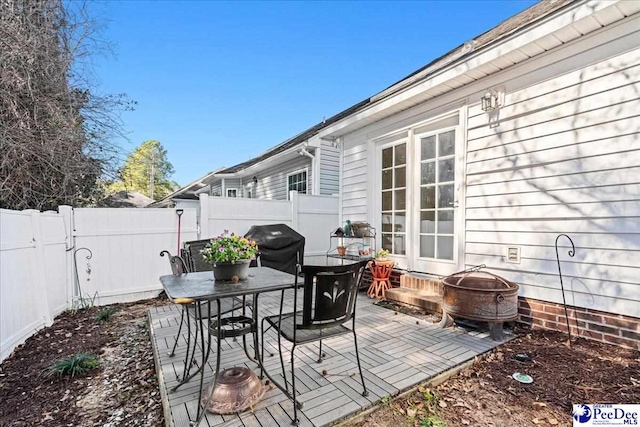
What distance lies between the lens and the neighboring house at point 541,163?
2.64m

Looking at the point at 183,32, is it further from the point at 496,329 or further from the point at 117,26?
the point at 496,329

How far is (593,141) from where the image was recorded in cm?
280

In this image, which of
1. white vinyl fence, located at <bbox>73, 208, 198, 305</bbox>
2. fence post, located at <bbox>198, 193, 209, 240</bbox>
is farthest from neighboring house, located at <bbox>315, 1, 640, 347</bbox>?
white vinyl fence, located at <bbox>73, 208, 198, 305</bbox>

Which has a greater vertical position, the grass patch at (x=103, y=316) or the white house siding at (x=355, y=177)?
the white house siding at (x=355, y=177)

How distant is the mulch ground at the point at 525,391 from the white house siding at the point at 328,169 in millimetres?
5466

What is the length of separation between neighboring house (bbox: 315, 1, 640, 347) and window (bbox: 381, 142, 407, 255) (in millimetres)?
190

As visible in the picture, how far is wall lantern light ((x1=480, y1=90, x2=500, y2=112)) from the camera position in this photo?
11.5 feet

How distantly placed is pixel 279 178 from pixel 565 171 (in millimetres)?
7965

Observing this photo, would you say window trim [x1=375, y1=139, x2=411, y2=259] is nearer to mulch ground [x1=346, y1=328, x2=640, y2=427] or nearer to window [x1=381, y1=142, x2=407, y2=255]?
window [x1=381, y1=142, x2=407, y2=255]

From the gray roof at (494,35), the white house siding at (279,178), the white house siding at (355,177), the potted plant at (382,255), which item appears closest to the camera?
the gray roof at (494,35)

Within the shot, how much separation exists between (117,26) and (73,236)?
4.09 m

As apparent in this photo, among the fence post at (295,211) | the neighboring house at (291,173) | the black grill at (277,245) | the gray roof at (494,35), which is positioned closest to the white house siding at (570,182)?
the gray roof at (494,35)

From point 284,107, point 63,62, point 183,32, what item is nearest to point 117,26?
point 63,62

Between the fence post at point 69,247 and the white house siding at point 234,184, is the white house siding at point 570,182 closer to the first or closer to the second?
the fence post at point 69,247
